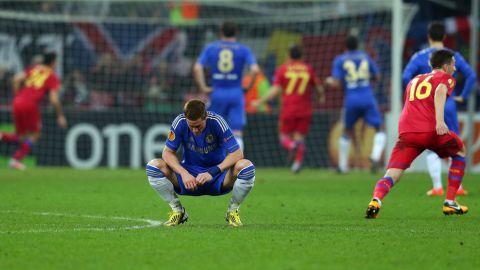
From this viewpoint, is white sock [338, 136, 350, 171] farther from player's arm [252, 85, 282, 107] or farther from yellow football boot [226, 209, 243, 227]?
yellow football boot [226, 209, 243, 227]

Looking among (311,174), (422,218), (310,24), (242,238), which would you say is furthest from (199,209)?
(310,24)

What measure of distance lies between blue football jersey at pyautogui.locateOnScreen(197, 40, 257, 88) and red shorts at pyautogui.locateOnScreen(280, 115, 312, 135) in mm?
3363

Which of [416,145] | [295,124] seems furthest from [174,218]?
[295,124]

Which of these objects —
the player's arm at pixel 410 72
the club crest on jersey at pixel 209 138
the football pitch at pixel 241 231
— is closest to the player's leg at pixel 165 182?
the football pitch at pixel 241 231

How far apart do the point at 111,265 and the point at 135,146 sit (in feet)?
50.9

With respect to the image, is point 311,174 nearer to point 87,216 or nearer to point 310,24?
point 310,24

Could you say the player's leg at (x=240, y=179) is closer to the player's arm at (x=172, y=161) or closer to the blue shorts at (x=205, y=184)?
the blue shorts at (x=205, y=184)

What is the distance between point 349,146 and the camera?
22.2m

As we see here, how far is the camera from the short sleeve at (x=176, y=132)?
9.91 m

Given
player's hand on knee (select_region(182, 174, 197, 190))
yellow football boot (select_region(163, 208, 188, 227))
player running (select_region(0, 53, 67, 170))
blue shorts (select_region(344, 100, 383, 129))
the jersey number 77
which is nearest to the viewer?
player's hand on knee (select_region(182, 174, 197, 190))

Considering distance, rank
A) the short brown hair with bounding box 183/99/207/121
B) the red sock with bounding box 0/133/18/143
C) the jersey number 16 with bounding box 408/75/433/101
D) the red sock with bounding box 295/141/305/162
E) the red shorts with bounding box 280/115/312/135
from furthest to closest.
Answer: the red sock with bounding box 0/133/18/143 < the red shorts with bounding box 280/115/312/135 < the red sock with bounding box 295/141/305/162 < the jersey number 16 with bounding box 408/75/433/101 < the short brown hair with bounding box 183/99/207/121

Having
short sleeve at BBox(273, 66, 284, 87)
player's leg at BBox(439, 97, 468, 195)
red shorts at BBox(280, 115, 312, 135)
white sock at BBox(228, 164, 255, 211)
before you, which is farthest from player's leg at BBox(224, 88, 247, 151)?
white sock at BBox(228, 164, 255, 211)

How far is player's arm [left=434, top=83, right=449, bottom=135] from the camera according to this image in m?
10.8

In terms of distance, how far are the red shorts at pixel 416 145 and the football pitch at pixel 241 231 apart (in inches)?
24.2
